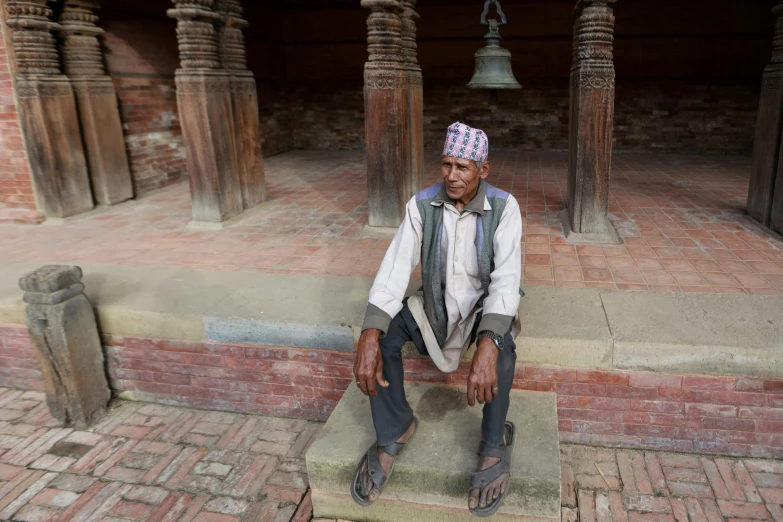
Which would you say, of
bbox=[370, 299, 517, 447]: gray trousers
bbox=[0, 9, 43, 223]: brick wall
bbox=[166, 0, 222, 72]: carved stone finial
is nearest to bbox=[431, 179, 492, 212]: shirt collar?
bbox=[370, 299, 517, 447]: gray trousers

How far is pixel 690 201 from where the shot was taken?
6.19 metres

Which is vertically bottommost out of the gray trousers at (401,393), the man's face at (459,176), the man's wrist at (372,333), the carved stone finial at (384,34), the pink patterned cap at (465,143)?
the gray trousers at (401,393)

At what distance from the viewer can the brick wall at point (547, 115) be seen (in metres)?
9.73

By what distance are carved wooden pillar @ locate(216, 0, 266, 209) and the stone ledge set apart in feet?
7.32

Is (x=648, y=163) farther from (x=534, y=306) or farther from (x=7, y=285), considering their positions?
(x=7, y=285)

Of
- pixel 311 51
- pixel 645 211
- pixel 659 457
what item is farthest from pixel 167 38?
pixel 659 457

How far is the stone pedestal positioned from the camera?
5.06 metres

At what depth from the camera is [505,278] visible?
2.47 metres

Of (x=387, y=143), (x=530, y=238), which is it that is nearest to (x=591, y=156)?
(x=530, y=238)

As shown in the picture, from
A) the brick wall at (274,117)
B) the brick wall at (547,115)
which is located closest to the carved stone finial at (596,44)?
the brick wall at (547,115)

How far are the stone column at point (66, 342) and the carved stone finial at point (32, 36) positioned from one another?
3.52 metres

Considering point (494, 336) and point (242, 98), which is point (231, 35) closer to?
point (242, 98)

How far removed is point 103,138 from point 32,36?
4.10 feet

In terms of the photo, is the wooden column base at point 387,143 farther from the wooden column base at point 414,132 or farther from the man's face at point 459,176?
the man's face at point 459,176
